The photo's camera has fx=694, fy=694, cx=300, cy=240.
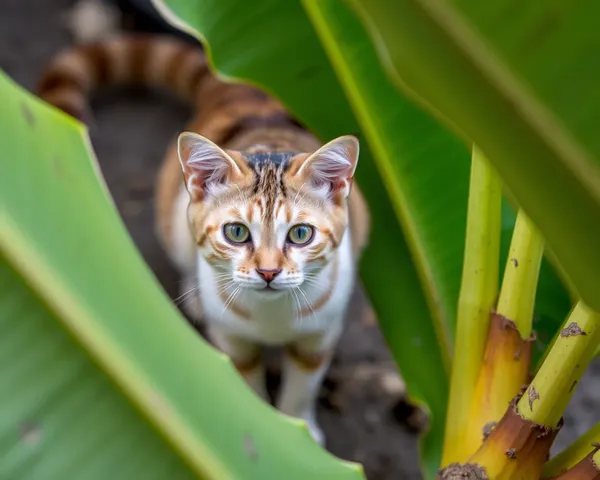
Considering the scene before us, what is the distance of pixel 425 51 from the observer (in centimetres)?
38

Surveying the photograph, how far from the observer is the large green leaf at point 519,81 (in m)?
0.35

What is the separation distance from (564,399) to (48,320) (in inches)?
19.7

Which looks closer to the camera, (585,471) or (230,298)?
(585,471)

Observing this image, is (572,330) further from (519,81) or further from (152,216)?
(152,216)

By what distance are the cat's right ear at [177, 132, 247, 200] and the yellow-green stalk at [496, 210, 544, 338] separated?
311 mm

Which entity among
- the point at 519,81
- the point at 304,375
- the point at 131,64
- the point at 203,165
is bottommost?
the point at 304,375

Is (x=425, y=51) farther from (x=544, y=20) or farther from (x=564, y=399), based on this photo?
(x=564, y=399)

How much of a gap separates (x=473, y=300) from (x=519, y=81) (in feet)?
1.57

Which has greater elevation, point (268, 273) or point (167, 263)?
point (268, 273)

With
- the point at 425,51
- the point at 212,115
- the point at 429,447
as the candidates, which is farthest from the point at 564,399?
the point at 212,115

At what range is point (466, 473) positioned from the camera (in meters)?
0.72

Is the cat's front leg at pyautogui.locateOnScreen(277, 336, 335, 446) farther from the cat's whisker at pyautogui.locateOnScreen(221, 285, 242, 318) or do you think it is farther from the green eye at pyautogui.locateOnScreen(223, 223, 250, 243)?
the green eye at pyautogui.locateOnScreen(223, 223, 250, 243)

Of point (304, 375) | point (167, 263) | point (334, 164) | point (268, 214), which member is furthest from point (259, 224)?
point (167, 263)

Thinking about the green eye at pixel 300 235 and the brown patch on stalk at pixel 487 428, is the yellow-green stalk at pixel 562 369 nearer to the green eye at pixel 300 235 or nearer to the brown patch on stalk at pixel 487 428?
the brown patch on stalk at pixel 487 428
